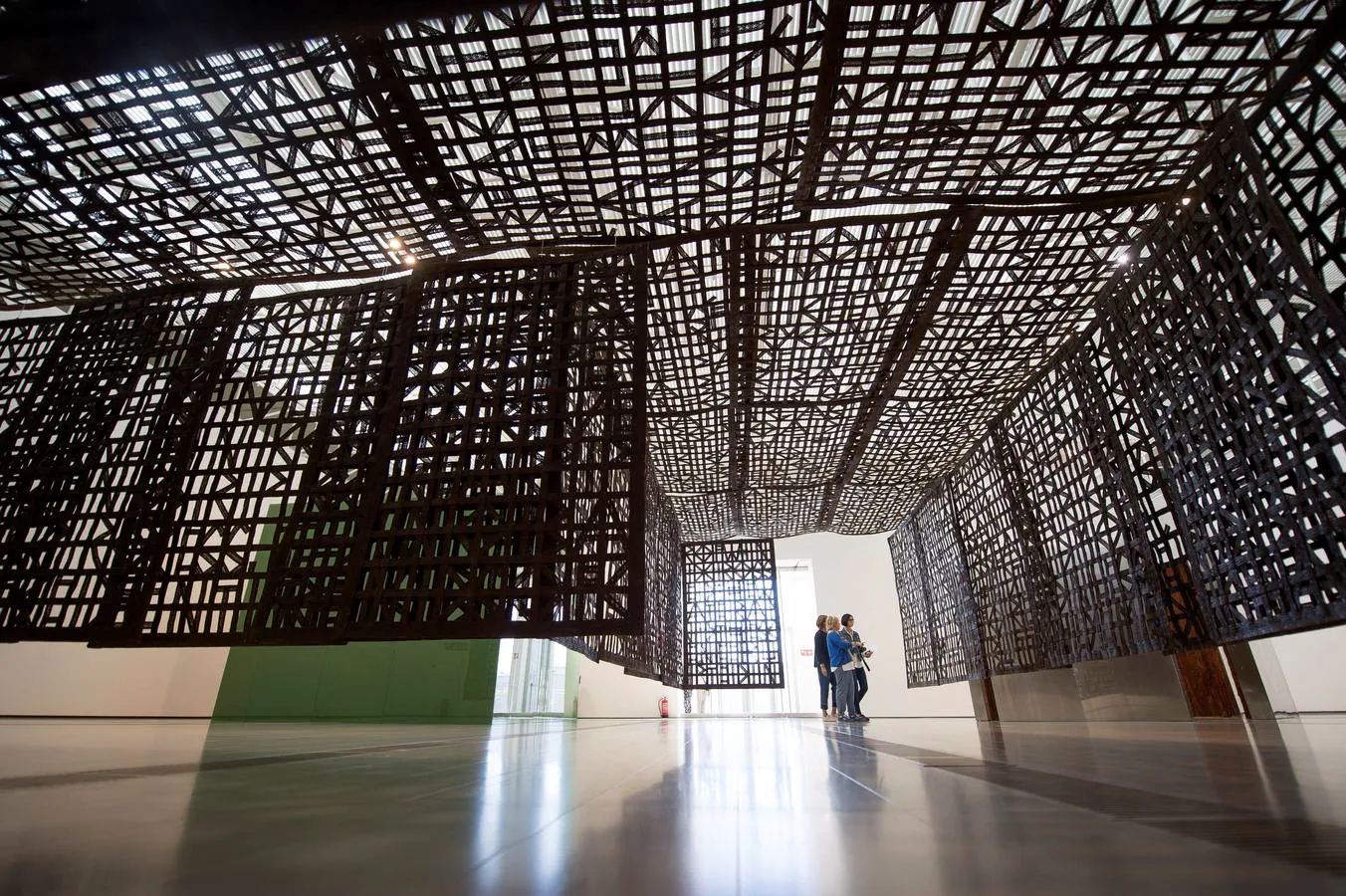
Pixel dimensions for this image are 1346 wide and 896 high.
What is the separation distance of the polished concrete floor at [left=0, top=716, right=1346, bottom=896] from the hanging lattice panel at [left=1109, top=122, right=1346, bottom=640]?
292 centimetres

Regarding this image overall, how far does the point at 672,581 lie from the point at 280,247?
10507 millimetres

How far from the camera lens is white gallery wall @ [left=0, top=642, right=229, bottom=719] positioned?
25.4ft

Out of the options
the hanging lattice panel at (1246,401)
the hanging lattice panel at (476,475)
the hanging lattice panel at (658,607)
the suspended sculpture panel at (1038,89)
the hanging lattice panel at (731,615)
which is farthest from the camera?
the hanging lattice panel at (731,615)

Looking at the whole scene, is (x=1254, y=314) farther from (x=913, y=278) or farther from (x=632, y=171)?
(x=632, y=171)

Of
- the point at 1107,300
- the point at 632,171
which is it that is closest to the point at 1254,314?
the point at 1107,300

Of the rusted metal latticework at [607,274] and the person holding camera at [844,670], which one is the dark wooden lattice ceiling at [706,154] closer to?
the rusted metal latticework at [607,274]

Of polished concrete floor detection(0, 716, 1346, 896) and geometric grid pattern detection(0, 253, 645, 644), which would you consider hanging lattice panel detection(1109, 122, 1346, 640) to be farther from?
geometric grid pattern detection(0, 253, 645, 644)

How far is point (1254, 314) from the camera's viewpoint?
4.77 meters

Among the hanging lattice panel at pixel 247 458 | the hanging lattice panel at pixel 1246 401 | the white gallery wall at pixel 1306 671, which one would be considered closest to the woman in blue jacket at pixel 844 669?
the hanging lattice panel at pixel 1246 401

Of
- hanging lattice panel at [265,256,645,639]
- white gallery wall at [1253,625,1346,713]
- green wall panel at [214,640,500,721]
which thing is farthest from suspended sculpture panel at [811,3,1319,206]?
white gallery wall at [1253,625,1346,713]

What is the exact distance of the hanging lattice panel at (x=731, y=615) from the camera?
51.1 ft

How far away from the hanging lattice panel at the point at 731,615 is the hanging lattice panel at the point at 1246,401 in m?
11.1

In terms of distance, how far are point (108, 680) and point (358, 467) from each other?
6822 mm

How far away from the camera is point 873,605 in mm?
17609
